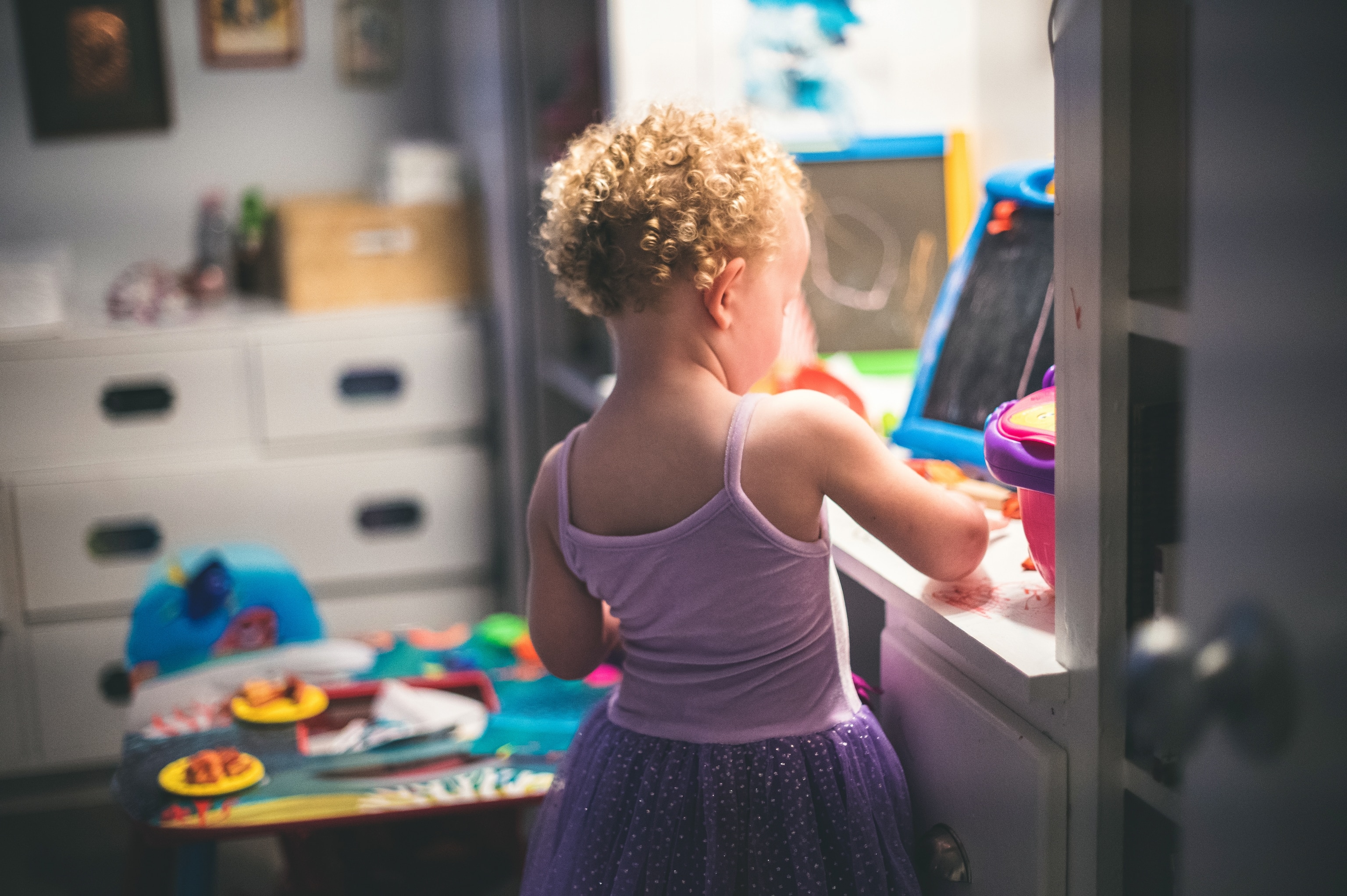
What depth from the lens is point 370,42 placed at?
253 cm

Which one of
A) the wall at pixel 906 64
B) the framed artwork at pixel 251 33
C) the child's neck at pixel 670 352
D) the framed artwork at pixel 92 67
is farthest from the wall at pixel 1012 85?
the framed artwork at pixel 92 67

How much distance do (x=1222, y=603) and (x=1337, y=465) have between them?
65 millimetres

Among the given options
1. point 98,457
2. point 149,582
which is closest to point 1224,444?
point 149,582

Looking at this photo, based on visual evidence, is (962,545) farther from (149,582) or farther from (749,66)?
(149,582)

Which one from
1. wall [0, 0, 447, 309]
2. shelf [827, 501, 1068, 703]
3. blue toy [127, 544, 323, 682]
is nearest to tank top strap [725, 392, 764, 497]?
shelf [827, 501, 1068, 703]

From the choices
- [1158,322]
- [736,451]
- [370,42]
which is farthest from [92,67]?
[1158,322]

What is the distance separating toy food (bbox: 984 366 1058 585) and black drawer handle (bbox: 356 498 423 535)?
1603 mm

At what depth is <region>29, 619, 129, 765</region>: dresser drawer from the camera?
210 centimetres

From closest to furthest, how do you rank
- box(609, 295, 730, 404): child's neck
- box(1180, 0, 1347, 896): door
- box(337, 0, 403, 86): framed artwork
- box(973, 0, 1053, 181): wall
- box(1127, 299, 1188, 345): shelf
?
box(1180, 0, 1347, 896): door < box(1127, 299, 1188, 345): shelf < box(609, 295, 730, 404): child's neck < box(973, 0, 1053, 181): wall < box(337, 0, 403, 86): framed artwork

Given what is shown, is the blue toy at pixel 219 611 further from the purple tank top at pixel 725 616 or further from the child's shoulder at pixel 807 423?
the child's shoulder at pixel 807 423

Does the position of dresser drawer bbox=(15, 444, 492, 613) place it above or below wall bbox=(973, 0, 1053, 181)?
below

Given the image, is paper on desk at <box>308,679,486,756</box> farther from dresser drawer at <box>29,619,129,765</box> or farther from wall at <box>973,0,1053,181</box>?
dresser drawer at <box>29,619,129,765</box>

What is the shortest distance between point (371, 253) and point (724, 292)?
1.56m

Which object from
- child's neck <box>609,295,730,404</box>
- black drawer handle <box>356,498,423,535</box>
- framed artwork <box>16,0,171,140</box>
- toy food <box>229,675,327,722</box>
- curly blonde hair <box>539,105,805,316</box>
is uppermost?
framed artwork <box>16,0,171,140</box>
